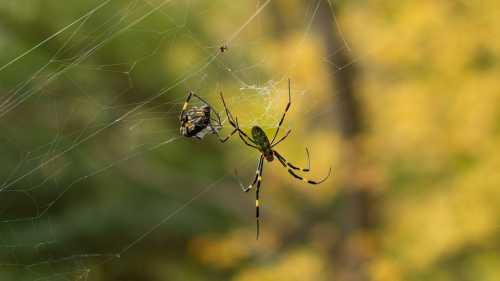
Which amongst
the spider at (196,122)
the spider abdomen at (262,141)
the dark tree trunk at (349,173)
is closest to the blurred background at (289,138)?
the dark tree trunk at (349,173)

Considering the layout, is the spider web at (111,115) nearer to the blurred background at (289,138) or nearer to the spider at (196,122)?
the blurred background at (289,138)

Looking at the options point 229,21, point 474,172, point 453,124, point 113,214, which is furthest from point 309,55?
point 113,214

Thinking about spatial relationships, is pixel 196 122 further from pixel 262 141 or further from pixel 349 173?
pixel 349 173

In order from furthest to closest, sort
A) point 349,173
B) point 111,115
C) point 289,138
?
1. point 289,138
2. point 349,173
3. point 111,115

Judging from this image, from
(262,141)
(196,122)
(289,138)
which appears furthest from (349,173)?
(196,122)

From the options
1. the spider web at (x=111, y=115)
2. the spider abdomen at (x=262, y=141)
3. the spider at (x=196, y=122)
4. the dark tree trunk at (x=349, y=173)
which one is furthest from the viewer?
the dark tree trunk at (x=349, y=173)

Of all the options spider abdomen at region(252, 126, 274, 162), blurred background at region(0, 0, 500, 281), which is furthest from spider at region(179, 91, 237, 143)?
blurred background at region(0, 0, 500, 281)

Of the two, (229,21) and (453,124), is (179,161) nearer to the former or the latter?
(229,21)
